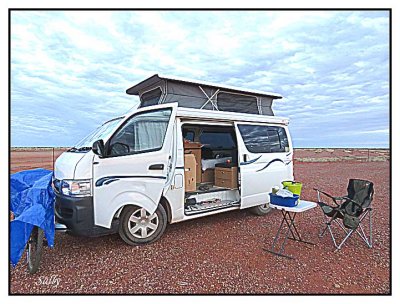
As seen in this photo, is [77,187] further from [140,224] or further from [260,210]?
[260,210]

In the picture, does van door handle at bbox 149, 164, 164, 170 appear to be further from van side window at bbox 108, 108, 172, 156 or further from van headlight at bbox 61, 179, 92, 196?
van headlight at bbox 61, 179, 92, 196

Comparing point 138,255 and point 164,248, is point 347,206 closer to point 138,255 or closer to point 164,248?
point 164,248

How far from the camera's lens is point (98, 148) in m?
3.42

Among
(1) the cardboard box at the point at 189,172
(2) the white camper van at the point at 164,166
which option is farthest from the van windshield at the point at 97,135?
(1) the cardboard box at the point at 189,172

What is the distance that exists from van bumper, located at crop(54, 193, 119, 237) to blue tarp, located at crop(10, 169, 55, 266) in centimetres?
14

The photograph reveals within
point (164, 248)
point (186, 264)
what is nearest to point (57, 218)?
point (164, 248)

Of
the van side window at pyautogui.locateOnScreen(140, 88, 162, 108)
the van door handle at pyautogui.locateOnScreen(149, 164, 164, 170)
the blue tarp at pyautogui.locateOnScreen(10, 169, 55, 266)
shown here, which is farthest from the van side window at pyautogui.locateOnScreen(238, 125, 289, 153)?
the blue tarp at pyautogui.locateOnScreen(10, 169, 55, 266)

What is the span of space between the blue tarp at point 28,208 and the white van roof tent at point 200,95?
2.17m

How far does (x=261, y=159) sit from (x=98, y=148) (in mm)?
3022

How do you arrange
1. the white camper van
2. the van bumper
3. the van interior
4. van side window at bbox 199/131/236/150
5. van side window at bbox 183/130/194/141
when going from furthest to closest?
1. van side window at bbox 199/131/236/150
2. van side window at bbox 183/130/194/141
3. the van interior
4. the white camper van
5. the van bumper

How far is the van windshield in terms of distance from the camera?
3.67m

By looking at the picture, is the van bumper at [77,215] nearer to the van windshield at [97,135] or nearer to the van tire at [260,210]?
the van windshield at [97,135]

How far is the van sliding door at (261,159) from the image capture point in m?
4.88

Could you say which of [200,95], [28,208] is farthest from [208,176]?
[28,208]
